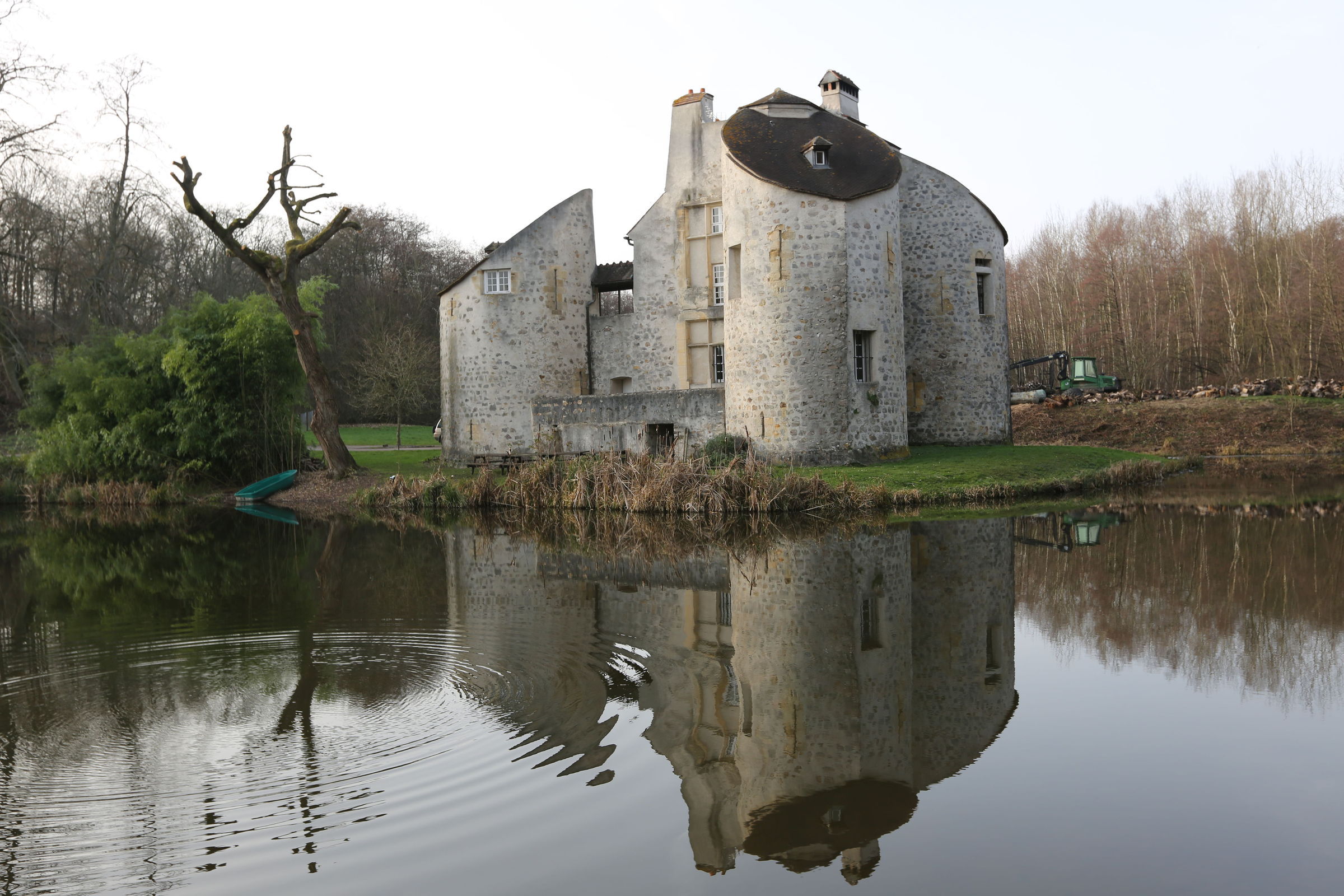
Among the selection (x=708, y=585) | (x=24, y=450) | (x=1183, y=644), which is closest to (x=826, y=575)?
(x=708, y=585)

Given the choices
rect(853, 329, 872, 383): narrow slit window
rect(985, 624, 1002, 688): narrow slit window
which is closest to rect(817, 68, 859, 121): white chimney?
rect(853, 329, 872, 383): narrow slit window

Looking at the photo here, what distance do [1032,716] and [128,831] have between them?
480 centimetres

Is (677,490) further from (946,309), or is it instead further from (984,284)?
(984,284)

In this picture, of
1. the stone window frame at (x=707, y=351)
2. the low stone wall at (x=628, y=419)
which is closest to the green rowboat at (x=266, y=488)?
the low stone wall at (x=628, y=419)

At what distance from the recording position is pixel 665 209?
1064 inches

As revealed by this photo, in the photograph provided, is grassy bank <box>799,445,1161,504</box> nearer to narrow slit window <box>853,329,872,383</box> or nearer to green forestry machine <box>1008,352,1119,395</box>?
narrow slit window <box>853,329,872,383</box>

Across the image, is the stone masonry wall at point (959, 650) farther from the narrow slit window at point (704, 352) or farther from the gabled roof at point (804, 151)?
the narrow slit window at point (704, 352)

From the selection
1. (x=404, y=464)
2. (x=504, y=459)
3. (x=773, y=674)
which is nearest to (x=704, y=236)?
(x=504, y=459)

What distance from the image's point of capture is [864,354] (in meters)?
21.3

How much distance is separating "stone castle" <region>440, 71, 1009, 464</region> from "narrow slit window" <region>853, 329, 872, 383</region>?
44 millimetres

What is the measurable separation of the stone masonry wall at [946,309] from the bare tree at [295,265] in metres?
13.8

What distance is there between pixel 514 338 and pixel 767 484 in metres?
12.2

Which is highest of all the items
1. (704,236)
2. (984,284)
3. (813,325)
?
(704,236)

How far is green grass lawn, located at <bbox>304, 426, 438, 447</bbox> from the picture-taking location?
3697cm
